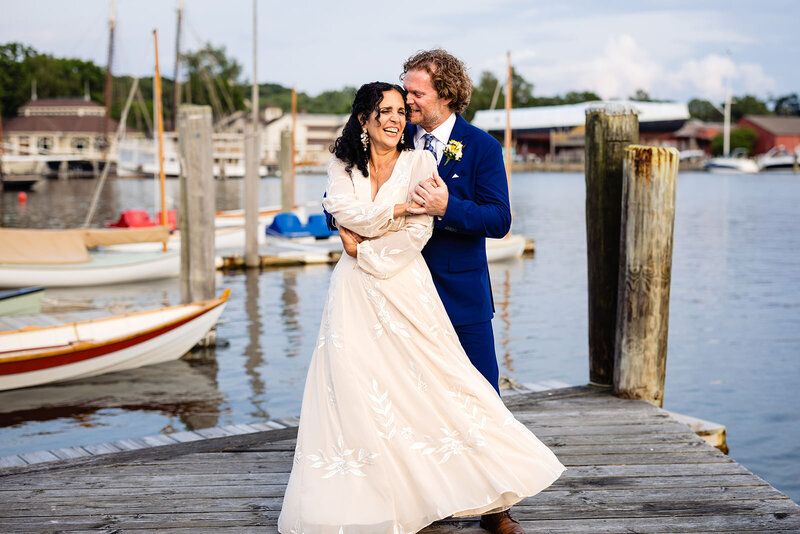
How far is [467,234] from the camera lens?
11.2ft

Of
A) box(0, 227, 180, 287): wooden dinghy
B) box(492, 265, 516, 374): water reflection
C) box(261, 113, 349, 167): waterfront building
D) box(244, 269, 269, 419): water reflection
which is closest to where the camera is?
box(244, 269, 269, 419): water reflection

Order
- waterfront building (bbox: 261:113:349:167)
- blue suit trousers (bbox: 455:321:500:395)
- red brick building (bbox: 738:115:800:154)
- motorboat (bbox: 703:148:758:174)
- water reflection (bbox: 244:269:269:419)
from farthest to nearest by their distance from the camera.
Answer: red brick building (bbox: 738:115:800:154) < waterfront building (bbox: 261:113:349:167) < motorboat (bbox: 703:148:758:174) < water reflection (bbox: 244:269:269:419) < blue suit trousers (bbox: 455:321:500:395)

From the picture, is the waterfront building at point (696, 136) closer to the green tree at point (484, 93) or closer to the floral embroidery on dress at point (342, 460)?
the green tree at point (484, 93)

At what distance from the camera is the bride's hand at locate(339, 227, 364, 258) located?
3307 mm

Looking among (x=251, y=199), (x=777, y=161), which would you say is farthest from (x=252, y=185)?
(x=777, y=161)

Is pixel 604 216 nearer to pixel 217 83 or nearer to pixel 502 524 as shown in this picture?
pixel 502 524

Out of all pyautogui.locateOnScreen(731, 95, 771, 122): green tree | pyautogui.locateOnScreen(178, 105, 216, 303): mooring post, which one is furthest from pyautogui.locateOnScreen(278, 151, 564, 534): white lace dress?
pyautogui.locateOnScreen(731, 95, 771, 122): green tree

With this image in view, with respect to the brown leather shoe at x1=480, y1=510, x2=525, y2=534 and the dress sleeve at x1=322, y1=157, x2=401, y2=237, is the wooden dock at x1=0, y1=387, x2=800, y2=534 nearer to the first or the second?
the brown leather shoe at x1=480, y1=510, x2=525, y2=534

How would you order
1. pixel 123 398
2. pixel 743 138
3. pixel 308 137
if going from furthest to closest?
pixel 308 137
pixel 743 138
pixel 123 398

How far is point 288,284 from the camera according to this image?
57.7 feet

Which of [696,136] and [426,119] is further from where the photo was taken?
[696,136]

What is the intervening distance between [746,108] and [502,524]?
448ft

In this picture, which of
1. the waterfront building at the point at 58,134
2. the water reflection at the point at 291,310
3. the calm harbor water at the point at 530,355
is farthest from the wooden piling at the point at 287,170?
the waterfront building at the point at 58,134

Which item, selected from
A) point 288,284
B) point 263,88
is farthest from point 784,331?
point 263,88
